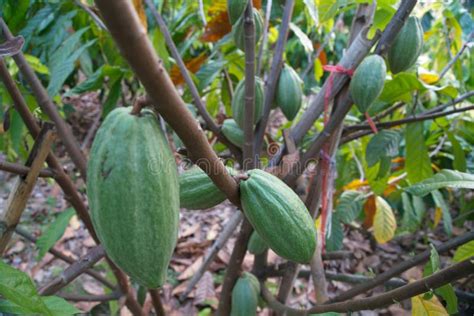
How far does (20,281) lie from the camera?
51 cm

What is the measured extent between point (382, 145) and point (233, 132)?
1.55 feet

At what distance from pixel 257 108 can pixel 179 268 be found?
1.23 m

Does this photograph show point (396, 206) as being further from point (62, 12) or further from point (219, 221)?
point (62, 12)

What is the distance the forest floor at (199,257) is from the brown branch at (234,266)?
0.48 metres

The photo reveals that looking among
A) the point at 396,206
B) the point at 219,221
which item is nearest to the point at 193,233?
the point at 219,221

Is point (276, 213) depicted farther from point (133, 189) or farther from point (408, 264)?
point (408, 264)

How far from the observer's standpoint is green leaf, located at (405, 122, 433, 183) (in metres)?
1.06

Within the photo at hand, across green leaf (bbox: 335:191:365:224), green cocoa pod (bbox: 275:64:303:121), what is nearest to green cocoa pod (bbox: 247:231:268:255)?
green cocoa pod (bbox: 275:64:303:121)

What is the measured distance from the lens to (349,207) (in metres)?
1.26

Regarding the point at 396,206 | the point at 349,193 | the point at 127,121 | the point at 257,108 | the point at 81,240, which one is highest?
the point at 127,121

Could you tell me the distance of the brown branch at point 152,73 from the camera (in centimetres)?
27

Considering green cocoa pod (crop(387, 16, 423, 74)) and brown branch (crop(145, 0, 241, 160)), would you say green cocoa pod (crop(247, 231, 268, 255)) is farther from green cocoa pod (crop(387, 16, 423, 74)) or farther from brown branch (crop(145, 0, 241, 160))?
green cocoa pod (crop(387, 16, 423, 74))

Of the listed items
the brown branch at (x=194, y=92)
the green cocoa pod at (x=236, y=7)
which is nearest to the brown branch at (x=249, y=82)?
the green cocoa pod at (x=236, y=7)

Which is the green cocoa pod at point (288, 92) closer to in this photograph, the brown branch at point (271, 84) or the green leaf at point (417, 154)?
the brown branch at point (271, 84)
